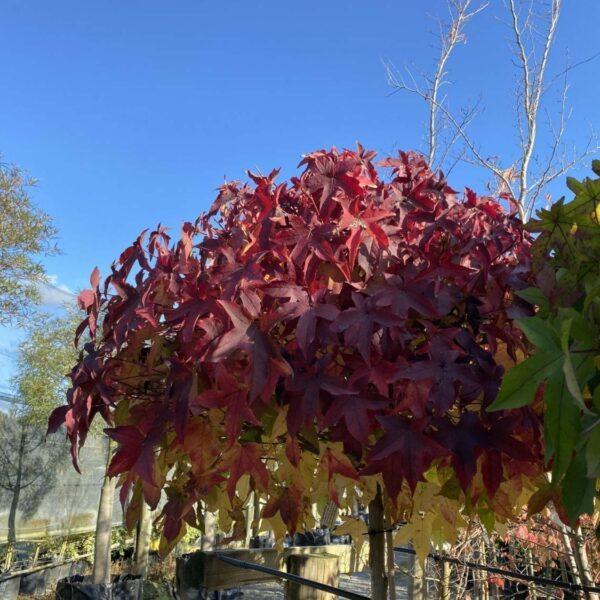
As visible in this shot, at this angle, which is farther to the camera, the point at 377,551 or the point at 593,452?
the point at 377,551

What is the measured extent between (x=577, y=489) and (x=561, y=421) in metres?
0.07

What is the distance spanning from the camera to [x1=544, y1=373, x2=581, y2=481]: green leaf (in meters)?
0.45

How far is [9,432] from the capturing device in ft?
22.5

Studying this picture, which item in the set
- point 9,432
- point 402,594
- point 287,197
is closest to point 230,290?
point 287,197

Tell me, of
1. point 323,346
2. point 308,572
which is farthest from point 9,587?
point 323,346

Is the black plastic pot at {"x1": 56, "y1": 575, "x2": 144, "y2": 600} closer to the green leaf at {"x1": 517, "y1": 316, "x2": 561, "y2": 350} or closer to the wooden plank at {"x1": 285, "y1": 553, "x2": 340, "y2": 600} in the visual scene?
the wooden plank at {"x1": 285, "y1": 553, "x2": 340, "y2": 600}

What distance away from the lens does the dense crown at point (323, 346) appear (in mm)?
596

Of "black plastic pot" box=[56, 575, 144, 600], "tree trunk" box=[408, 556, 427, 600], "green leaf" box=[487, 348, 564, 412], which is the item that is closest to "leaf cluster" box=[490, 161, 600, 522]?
"green leaf" box=[487, 348, 564, 412]

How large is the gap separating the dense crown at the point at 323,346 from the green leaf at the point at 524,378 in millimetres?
131

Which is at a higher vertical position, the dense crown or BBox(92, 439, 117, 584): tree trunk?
the dense crown

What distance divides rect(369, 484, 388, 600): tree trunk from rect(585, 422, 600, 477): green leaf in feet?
1.89

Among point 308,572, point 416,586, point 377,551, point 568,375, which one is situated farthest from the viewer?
point 416,586

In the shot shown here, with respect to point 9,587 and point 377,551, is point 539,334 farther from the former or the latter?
point 9,587

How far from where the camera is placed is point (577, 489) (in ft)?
1.57
